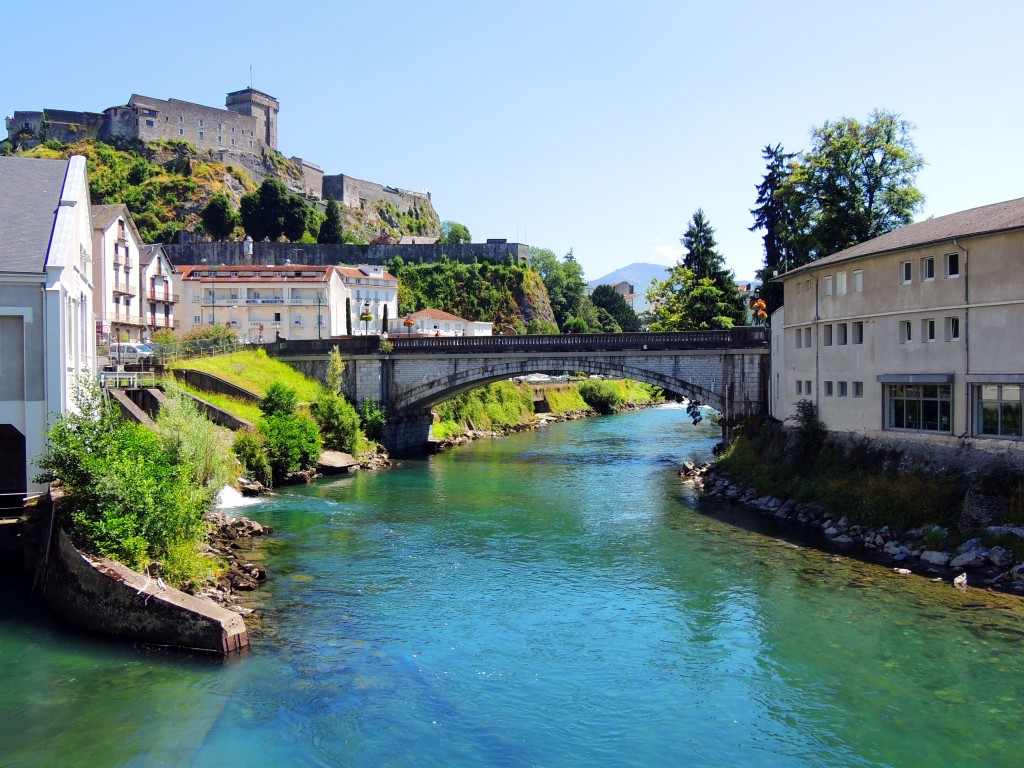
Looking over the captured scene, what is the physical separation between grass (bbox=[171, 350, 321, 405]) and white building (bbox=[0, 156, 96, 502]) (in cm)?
1706

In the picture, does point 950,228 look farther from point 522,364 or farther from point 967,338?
point 522,364

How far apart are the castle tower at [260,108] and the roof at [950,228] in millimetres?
104483

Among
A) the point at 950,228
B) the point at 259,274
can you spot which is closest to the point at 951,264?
the point at 950,228

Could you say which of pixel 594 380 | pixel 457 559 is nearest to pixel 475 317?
pixel 594 380

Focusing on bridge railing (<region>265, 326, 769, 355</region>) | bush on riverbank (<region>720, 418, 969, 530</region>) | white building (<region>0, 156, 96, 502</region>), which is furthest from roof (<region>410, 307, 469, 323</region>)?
white building (<region>0, 156, 96, 502</region>)

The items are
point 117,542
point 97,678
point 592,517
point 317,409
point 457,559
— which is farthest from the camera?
point 317,409

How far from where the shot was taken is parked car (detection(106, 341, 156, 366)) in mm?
41719

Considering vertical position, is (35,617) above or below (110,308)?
below

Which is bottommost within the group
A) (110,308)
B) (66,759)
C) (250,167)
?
(66,759)

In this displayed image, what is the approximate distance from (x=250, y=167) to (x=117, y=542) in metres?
104

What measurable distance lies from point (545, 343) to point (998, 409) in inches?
996

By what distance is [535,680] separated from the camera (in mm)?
16594

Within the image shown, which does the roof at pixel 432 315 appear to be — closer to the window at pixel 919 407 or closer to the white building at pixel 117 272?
the white building at pixel 117 272

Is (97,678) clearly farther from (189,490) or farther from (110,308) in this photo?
(110,308)
